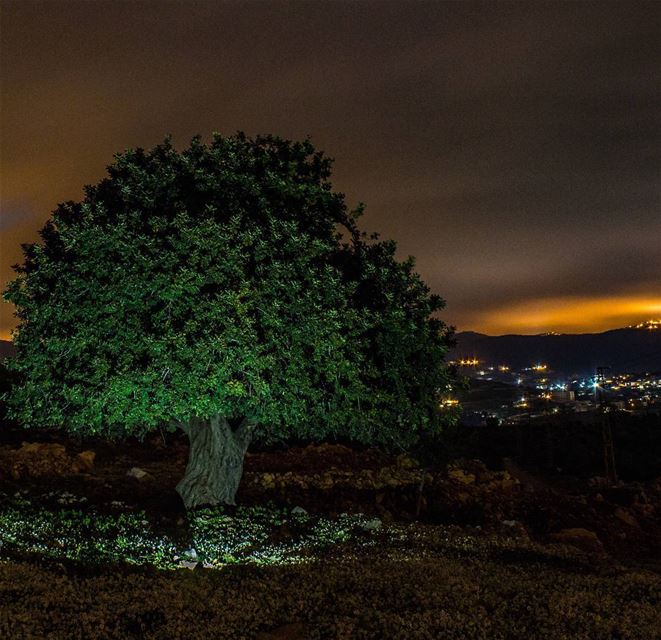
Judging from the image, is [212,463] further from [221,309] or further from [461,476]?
[461,476]

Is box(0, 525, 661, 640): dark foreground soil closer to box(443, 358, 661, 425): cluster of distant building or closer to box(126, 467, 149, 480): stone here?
box(126, 467, 149, 480): stone

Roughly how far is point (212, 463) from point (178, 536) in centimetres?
452

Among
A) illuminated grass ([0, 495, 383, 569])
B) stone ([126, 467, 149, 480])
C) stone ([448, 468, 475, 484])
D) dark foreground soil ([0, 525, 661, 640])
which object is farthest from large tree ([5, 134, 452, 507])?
stone ([448, 468, 475, 484])

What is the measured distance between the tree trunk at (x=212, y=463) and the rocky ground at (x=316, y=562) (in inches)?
38.9

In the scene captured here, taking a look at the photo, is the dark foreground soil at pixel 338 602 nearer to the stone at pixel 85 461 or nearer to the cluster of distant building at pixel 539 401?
the stone at pixel 85 461

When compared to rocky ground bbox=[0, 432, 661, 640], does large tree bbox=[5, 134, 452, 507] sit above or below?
above

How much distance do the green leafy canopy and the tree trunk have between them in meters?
1.84

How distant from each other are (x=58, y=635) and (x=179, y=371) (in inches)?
311

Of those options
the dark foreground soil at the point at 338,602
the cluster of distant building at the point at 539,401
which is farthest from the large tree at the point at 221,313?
the cluster of distant building at the point at 539,401

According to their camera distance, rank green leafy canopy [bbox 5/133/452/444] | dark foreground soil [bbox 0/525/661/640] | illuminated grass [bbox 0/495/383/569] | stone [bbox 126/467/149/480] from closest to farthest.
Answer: dark foreground soil [bbox 0/525/661/640]
illuminated grass [bbox 0/495/383/569]
green leafy canopy [bbox 5/133/452/444]
stone [bbox 126/467/149/480]

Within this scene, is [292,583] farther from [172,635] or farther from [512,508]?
[512,508]

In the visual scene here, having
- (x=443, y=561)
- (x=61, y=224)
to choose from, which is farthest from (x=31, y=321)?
(x=443, y=561)

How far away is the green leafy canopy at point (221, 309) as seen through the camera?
51.4ft

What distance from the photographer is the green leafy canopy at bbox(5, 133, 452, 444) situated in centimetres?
1566
